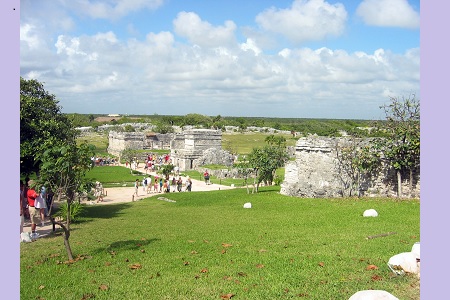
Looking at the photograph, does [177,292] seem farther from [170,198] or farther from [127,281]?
[170,198]

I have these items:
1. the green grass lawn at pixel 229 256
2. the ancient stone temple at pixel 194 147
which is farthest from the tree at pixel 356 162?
the ancient stone temple at pixel 194 147

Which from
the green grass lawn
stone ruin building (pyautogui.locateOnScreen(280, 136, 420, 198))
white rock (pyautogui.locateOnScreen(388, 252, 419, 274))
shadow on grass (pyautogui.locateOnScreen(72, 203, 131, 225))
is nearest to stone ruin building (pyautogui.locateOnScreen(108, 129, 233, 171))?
shadow on grass (pyautogui.locateOnScreen(72, 203, 131, 225))

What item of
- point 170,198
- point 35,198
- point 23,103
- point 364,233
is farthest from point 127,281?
point 170,198

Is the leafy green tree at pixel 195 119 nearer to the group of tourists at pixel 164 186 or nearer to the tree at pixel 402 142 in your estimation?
the group of tourists at pixel 164 186

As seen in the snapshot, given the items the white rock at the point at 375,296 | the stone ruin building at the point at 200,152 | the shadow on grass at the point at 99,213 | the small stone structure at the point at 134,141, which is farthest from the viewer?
the small stone structure at the point at 134,141

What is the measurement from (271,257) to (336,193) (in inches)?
432

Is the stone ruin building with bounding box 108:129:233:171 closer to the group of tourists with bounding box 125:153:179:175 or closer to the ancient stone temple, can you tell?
the ancient stone temple

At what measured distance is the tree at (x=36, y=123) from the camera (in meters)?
14.3

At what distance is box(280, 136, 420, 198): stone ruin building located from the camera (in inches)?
679

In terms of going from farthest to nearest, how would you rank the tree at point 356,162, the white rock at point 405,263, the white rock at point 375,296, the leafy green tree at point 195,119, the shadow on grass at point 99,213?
1. the leafy green tree at point 195,119
2. the tree at point 356,162
3. the shadow on grass at point 99,213
4. the white rock at point 405,263
5. the white rock at point 375,296

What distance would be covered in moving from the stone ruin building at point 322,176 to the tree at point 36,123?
1076cm

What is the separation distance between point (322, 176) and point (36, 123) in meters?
12.6

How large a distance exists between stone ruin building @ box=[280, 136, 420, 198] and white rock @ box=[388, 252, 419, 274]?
11.3 metres

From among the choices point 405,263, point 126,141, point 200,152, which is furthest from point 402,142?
point 126,141
